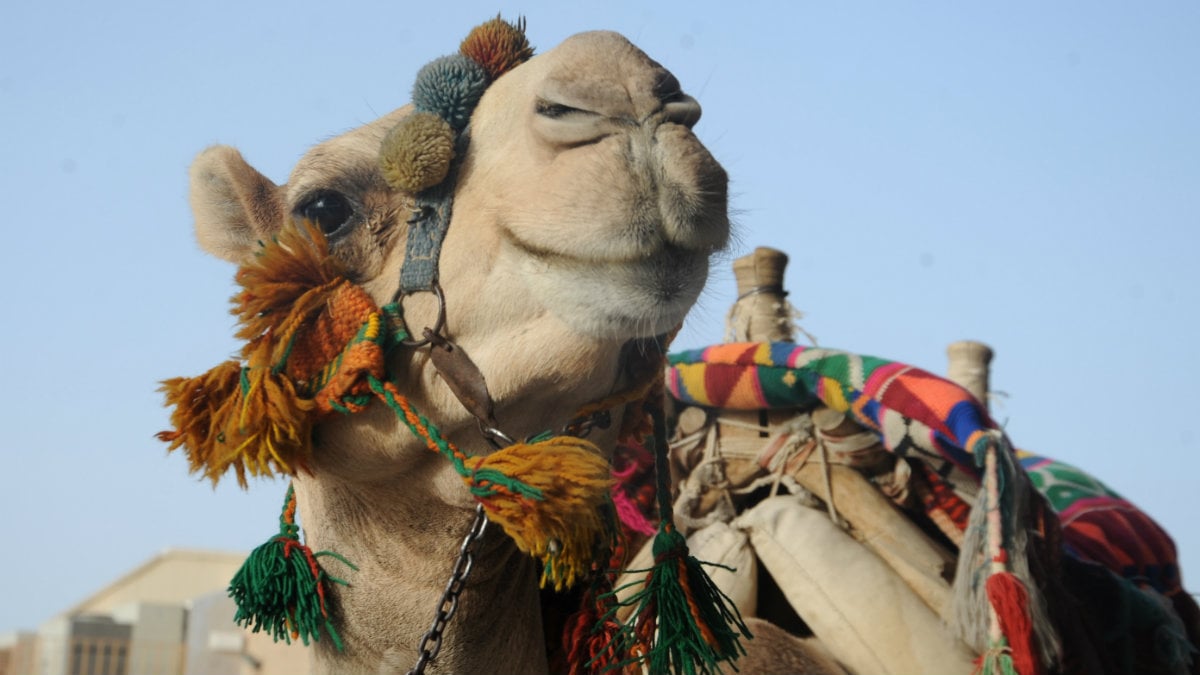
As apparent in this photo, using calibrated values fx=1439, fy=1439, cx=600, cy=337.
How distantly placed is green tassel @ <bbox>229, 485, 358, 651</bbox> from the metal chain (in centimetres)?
20

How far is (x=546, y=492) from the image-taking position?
2.36m

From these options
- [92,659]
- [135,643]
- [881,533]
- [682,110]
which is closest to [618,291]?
[682,110]

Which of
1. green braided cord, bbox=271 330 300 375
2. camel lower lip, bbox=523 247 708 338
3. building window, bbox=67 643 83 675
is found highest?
camel lower lip, bbox=523 247 708 338

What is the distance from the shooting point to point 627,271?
2385 mm

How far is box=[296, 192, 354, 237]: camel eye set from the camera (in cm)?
273

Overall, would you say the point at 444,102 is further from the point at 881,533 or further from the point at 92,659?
the point at 92,659

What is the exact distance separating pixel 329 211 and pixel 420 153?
25cm

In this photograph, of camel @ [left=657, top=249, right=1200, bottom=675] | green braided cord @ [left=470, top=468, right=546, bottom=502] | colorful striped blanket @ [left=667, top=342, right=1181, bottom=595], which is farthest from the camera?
colorful striped blanket @ [left=667, top=342, right=1181, bottom=595]

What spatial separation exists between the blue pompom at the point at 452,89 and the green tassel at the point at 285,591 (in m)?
0.86

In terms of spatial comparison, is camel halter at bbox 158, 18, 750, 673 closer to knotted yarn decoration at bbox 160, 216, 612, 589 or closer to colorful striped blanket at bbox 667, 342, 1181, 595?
knotted yarn decoration at bbox 160, 216, 612, 589

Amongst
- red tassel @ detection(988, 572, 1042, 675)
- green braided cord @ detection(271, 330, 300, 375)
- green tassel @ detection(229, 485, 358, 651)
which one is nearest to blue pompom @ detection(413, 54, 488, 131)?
green braided cord @ detection(271, 330, 300, 375)

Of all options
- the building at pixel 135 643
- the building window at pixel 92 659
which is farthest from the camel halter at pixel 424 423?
the building window at pixel 92 659

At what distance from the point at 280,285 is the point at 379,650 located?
708mm

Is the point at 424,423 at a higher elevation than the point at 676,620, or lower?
higher
